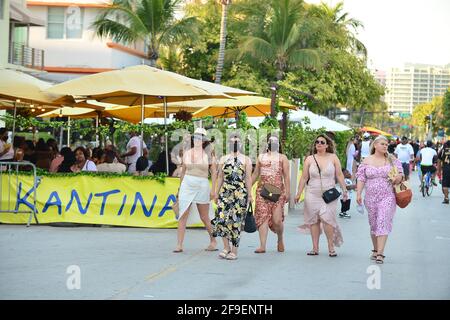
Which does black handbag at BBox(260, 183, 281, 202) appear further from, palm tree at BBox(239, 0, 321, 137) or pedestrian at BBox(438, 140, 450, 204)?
palm tree at BBox(239, 0, 321, 137)

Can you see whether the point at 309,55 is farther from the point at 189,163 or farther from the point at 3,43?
the point at 189,163

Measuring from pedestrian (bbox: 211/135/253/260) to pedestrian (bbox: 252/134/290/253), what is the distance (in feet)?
1.82

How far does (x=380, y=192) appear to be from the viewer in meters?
12.4

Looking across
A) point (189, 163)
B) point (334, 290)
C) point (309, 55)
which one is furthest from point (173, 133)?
point (309, 55)

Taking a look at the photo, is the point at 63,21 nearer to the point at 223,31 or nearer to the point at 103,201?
the point at 223,31

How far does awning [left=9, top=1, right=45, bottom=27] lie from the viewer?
40688 millimetres

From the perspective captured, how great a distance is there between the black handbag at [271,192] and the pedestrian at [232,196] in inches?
18.4

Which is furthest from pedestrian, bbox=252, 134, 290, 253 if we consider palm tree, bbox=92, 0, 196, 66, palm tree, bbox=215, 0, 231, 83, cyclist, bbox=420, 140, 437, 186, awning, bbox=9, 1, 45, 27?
awning, bbox=9, 1, 45, 27

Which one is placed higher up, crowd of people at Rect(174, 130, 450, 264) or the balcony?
the balcony

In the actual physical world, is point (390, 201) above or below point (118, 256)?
above
